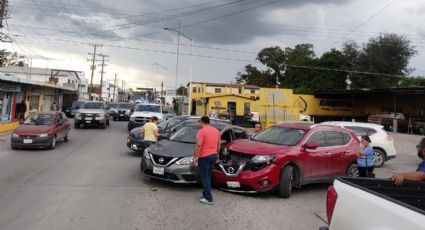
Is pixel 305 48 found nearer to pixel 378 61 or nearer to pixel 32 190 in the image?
pixel 378 61

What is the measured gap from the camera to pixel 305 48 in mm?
86438

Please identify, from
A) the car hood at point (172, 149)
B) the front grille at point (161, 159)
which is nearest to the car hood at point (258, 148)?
the car hood at point (172, 149)

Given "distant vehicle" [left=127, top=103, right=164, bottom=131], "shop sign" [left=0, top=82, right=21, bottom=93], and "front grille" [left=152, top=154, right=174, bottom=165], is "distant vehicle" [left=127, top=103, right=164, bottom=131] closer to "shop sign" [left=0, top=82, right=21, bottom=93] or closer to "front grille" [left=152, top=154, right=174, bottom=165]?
"shop sign" [left=0, top=82, right=21, bottom=93]

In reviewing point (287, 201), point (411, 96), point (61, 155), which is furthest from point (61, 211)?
point (411, 96)

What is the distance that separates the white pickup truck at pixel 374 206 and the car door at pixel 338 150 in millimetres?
6153

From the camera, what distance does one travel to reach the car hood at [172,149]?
10.2 metres

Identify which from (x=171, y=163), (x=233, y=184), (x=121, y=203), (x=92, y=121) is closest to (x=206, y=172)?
(x=233, y=184)

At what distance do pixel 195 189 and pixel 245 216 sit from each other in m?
2.50

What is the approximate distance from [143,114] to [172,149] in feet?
56.7

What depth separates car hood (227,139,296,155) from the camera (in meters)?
9.53

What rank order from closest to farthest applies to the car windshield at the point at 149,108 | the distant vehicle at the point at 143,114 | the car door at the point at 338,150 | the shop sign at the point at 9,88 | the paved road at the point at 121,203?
the paved road at the point at 121,203
the car door at the point at 338,150
the distant vehicle at the point at 143,114
the shop sign at the point at 9,88
the car windshield at the point at 149,108

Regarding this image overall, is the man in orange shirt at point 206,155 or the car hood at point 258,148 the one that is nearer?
the man in orange shirt at point 206,155

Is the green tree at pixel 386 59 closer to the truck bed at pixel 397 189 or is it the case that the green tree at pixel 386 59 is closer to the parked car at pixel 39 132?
the parked car at pixel 39 132

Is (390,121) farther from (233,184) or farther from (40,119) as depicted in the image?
(233,184)
